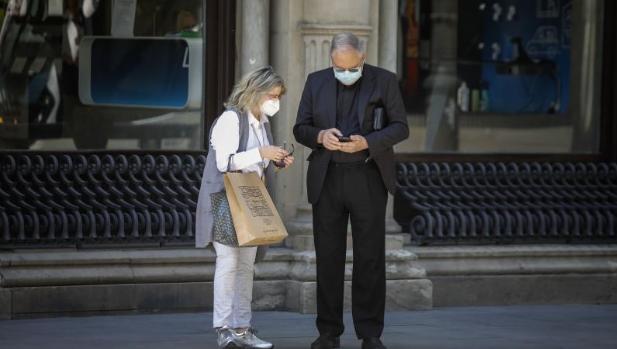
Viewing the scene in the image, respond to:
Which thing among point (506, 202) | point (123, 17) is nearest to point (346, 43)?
point (123, 17)

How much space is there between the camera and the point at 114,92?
10.6 m

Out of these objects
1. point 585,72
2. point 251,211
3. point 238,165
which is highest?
point 585,72

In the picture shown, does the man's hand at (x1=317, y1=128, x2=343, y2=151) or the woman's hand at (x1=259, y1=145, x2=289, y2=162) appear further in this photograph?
the man's hand at (x1=317, y1=128, x2=343, y2=151)

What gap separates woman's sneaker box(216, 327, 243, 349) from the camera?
26.4ft

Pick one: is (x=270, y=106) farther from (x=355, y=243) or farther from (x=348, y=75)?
(x=355, y=243)

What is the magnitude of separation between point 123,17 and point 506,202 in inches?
130

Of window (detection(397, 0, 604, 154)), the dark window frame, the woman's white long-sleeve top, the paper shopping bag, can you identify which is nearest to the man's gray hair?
the woman's white long-sleeve top

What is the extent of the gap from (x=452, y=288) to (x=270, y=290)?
1.39 meters

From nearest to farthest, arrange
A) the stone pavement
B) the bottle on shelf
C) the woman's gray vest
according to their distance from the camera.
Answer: the woman's gray vest
the stone pavement
the bottle on shelf

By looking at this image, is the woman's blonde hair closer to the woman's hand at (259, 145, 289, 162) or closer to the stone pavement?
the woman's hand at (259, 145, 289, 162)

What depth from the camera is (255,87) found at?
791 cm

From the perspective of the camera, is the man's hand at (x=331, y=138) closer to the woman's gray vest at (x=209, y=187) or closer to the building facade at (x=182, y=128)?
the woman's gray vest at (x=209, y=187)

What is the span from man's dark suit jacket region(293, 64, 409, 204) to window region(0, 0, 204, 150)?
2592mm

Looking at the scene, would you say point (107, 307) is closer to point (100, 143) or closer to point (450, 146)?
point (100, 143)
